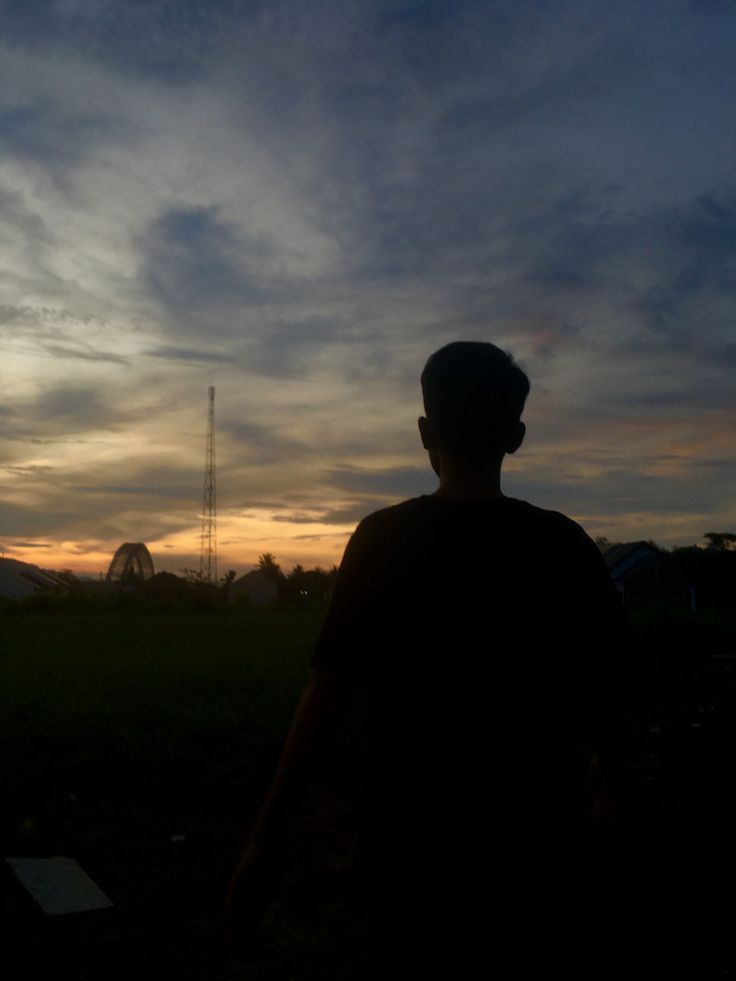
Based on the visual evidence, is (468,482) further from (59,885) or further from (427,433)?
(59,885)

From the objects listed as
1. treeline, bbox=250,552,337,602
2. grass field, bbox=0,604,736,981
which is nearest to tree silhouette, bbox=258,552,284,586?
treeline, bbox=250,552,337,602

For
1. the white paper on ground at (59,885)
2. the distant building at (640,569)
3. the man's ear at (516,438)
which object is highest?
the distant building at (640,569)

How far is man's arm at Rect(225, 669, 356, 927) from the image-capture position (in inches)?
79.4

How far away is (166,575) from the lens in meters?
32.6

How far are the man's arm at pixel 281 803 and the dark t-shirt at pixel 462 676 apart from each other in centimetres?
9

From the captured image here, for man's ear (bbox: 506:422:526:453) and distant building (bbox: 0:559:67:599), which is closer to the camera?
man's ear (bbox: 506:422:526:453)

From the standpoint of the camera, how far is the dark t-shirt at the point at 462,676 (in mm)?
1931

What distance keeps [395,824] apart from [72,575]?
160 feet

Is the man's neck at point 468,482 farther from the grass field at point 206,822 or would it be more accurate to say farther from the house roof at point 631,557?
the house roof at point 631,557

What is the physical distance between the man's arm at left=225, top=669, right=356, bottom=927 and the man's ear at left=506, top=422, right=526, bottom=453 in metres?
0.67

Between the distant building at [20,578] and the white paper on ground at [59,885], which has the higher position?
the distant building at [20,578]

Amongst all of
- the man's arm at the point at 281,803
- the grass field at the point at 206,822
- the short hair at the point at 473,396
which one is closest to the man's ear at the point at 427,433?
the short hair at the point at 473,396

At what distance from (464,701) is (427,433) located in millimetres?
660

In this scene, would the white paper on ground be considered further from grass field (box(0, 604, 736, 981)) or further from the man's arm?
the man's arm
